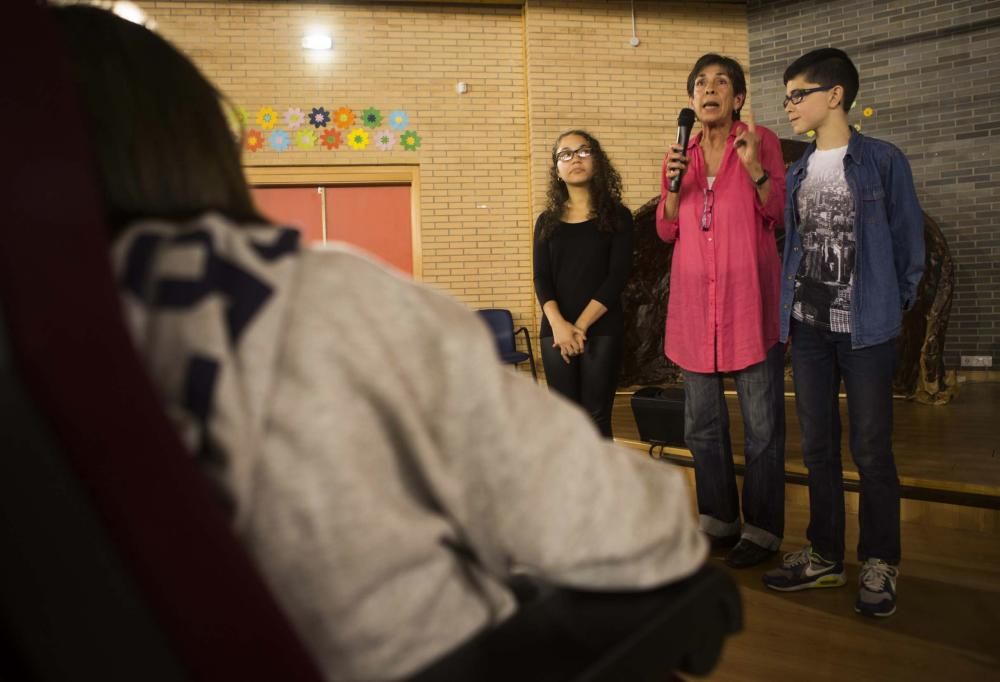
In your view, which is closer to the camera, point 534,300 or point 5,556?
point 5,556

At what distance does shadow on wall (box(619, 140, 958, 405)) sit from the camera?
5.32m

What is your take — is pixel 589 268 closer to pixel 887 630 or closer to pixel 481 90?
pixel 887 630

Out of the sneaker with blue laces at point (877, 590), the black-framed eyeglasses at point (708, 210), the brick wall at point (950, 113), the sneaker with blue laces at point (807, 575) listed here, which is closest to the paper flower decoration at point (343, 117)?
the brick wall at point (950, 113)

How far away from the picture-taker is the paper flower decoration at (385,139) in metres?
6.97

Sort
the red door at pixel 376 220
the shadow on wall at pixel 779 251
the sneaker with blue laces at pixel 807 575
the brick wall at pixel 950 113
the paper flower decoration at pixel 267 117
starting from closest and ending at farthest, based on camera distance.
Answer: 1. the sneaker with blue laces at pixel 807 575
2. the shadow on wall at pixel 779 251
3. the brick wall at pixel 950 113
4. the paper flower decoration at pixel 267 117
5. the red door at pixel 376 220

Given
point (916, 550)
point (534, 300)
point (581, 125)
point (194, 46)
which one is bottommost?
point (916, 550)

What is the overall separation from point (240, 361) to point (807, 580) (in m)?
2.33

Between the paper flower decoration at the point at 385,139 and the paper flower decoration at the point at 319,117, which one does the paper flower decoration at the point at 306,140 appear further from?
the paper flower decoration at the point at 385,139

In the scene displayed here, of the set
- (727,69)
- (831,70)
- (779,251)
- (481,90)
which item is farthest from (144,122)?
(481,90)

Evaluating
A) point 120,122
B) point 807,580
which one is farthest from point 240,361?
point 807,580

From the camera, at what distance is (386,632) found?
54cm

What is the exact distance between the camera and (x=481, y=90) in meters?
7.13

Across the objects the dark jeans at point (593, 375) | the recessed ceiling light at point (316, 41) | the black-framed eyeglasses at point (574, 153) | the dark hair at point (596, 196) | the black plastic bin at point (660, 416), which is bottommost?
the black plastic bin at point (660, 416)

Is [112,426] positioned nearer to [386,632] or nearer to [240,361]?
[240,361]
